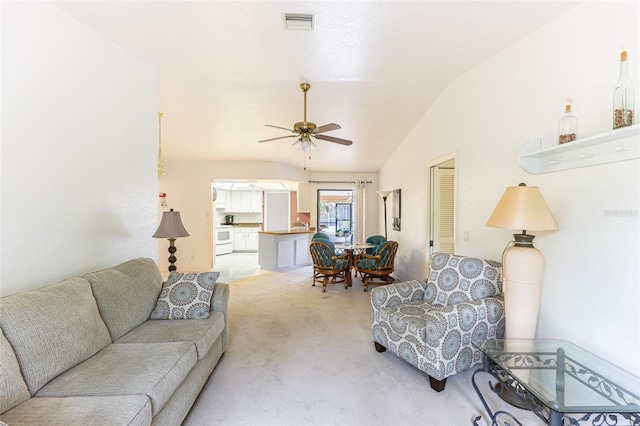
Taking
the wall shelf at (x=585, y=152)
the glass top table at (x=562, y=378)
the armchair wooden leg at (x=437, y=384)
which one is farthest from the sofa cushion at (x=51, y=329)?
the wall shelf at (x=585, y=152)

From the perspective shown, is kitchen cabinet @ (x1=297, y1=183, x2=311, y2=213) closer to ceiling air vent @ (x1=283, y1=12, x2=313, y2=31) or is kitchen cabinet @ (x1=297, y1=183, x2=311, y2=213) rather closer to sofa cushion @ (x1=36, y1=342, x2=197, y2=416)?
ceiling air vent @ (x1=283, y1=12, x2=313, y2=31)

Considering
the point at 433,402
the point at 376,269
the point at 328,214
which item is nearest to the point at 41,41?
the point at 433,402

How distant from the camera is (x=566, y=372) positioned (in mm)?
1521

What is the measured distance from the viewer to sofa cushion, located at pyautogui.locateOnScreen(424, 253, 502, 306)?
2.35 metres

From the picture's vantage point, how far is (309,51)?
247 cm

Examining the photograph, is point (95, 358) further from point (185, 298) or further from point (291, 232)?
point (291, 232)

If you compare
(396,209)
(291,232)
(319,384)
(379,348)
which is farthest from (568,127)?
(291,232)

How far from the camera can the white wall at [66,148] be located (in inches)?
64.2

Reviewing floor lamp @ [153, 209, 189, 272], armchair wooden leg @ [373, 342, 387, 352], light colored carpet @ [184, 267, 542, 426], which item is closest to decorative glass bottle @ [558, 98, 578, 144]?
light colored carpet @ [184, 267, 542, 426]

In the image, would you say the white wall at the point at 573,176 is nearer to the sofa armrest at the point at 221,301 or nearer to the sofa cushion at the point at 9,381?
the sofa armrest at the point at 221,301

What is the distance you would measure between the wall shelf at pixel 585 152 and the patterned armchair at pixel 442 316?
0.96 m

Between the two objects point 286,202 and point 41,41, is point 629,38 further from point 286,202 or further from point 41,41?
point 286,202

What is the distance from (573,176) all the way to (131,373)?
2.97m

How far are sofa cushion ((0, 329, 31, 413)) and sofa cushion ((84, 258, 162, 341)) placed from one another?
58 centimetres
